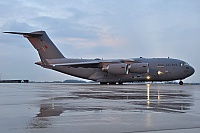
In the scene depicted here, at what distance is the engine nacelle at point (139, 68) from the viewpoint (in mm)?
38969

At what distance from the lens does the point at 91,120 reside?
567 cm

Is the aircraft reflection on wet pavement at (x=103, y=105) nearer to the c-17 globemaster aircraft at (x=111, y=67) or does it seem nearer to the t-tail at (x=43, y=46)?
the c-17 globemaster aircraft at (x=111, y=67)

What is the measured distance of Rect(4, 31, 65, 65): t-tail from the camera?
144 ft

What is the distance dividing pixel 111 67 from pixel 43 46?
11274 millimetres

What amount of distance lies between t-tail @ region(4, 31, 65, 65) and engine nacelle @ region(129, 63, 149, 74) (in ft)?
37.2

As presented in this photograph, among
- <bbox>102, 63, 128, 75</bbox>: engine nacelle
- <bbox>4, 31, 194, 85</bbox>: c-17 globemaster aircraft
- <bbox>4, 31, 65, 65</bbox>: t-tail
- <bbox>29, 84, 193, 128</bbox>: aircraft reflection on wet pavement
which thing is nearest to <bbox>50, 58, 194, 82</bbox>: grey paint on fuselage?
<bbox>4, 31, 194, 85</bbox>: c-17 globemaster aircraft

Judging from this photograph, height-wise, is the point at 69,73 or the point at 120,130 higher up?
the point at 69,73

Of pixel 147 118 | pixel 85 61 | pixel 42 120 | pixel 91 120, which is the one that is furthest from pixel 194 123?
pixel 85 61

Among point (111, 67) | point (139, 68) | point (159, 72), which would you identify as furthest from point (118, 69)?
point (159, 72)

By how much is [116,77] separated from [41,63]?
37.7 ft

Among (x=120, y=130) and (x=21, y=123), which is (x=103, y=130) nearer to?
(x=120, y=130)

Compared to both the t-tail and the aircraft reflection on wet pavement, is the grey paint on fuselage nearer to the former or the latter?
the t-tail

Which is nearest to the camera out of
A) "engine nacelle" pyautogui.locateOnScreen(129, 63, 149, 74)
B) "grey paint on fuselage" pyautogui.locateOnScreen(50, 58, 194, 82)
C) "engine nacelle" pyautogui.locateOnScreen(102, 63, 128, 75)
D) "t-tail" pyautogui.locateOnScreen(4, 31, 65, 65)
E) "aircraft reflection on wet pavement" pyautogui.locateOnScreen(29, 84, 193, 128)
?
"aircraft reflection on wet pavement" pyautogui.locateOnScreen(29, 84, 193, 128)

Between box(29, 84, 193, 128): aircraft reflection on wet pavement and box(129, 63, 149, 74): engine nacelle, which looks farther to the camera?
box(129, 63, 149, 74): engine nacelle
